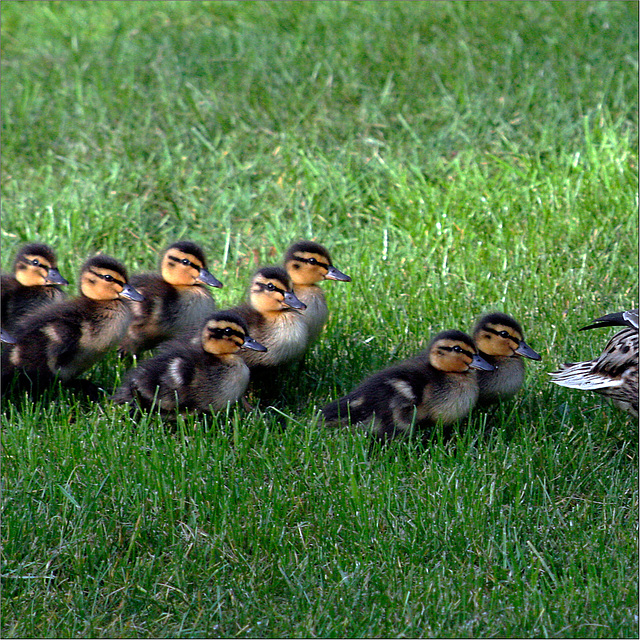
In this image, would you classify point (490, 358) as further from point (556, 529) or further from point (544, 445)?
point (556, 529)

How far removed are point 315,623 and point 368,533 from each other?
492mm

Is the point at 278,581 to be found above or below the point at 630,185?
below

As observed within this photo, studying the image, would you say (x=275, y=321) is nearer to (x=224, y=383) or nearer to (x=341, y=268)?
(x=224, y=383)

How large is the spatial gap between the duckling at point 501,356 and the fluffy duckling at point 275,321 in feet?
2.89

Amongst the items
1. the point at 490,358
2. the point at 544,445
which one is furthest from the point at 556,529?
the point at 490,358

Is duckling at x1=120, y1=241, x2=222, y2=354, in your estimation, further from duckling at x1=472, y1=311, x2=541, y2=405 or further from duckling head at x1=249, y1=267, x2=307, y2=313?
duckling at x1=472, y1=311, x2=541, y2=405

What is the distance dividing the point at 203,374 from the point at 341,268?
192cm

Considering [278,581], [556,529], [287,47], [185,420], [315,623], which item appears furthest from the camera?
[287,47]

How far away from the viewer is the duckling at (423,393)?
413 cm

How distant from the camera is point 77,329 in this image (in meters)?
4.55

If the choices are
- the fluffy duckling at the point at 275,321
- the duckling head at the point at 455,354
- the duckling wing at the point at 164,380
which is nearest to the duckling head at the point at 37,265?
the duckling wing at the point at 164,380

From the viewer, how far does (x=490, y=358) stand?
4.40 metres

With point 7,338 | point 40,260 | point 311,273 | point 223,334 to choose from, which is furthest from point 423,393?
point 40,260

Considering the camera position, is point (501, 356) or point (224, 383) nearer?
point (224, 383)
